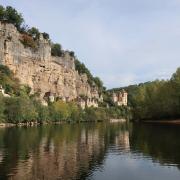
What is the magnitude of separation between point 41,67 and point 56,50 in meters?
17.0

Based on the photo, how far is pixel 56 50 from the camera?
130 metres

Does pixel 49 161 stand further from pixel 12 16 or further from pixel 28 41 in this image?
pixel 12 16

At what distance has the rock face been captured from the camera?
102 metres

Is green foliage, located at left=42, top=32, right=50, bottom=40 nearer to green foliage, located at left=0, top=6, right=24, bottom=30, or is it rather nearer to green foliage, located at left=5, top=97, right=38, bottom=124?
green foliage, located at left=0, top=6, right=24, bottom=30

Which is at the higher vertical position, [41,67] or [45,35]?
[45,35]

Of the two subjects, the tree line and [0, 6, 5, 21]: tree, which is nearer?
the tree line

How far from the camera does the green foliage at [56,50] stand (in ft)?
417

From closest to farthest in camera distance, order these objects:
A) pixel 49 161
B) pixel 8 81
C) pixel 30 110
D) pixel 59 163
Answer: pixel 59 163 → pixel 49 161 → pixel 30 110 → pixel 8 81

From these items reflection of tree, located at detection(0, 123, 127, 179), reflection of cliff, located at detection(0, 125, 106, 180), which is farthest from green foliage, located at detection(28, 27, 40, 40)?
reflection of cliff, located at detection(0, 125, 106, 180)

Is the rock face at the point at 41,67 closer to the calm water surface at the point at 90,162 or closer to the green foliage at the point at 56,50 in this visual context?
the green foliage at the point at 56,50

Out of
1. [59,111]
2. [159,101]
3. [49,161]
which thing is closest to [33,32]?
[59,111]

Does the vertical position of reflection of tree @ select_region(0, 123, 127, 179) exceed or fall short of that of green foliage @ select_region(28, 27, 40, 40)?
it falls short

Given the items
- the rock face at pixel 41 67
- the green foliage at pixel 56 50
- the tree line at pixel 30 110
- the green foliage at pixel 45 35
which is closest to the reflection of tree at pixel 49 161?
the tree line at pixel 30 110

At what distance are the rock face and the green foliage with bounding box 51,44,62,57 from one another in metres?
2.18
